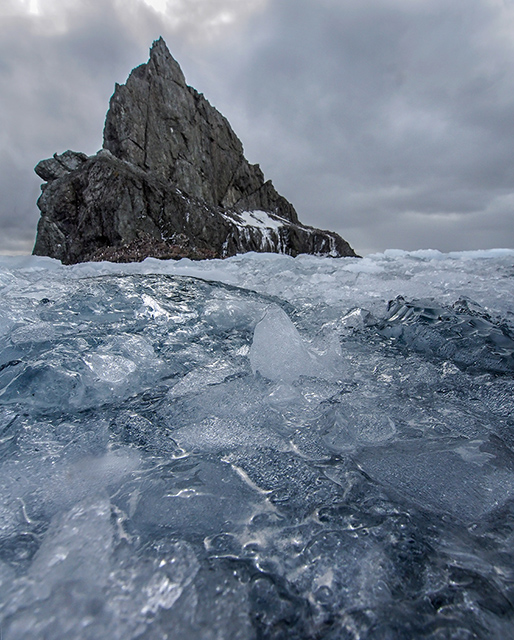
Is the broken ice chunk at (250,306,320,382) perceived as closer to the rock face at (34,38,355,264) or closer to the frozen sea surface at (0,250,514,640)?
the frozen sea surface at (0,250,514,640)

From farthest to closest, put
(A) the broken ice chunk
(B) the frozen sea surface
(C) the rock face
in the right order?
(C) the rock face → (A) the broken ice chunk → (B) the frozen sea surface

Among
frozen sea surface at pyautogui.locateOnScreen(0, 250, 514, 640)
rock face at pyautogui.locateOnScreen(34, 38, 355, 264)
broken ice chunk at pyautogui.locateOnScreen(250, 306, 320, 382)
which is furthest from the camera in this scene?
rock face at pyautogui.locateOnScreen(34, 38, 355, 264)

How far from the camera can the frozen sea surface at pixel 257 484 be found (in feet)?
2.02

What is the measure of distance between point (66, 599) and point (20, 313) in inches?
92.2

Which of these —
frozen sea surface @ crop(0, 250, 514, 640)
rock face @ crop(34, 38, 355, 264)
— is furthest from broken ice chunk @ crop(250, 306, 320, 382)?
rock face @ crop(34, 38, 355, 264)

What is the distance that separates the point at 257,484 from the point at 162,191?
82.9ft

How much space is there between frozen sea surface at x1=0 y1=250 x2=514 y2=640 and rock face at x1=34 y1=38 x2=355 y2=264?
45.4 feet

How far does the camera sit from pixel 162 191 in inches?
912

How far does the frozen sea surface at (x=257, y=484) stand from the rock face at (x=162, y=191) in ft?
45.4

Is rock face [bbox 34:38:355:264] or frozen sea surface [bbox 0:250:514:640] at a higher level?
rock face [bbox 34:38:355:264]

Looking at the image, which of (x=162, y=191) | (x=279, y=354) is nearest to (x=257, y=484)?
(x=279, y=354)

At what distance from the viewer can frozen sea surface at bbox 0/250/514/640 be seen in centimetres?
62

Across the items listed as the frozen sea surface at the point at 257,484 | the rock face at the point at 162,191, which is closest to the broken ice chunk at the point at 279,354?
the frozen sea surface at the point at 257,484

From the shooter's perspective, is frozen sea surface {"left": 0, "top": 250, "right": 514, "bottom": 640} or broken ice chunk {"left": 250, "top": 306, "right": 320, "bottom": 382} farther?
broken ice chunk {"left": 250, "top": 306, "right": 320, "bottom": 382}
